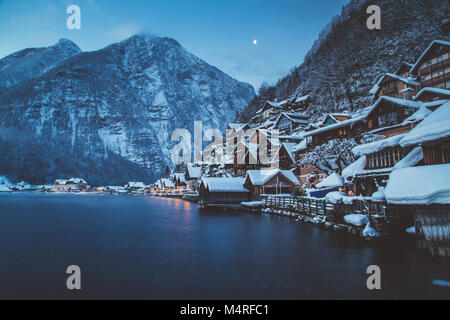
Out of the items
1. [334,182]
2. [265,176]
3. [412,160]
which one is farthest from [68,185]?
[412,160]

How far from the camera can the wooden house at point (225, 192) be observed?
51131 millimetres

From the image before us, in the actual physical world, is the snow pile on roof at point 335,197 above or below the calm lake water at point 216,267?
above

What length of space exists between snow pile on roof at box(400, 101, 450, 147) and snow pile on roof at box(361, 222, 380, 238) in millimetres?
6623

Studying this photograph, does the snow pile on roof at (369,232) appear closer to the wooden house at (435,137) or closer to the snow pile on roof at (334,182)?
the wooden house at (435,137)

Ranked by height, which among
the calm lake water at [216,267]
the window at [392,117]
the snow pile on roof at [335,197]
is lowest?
the calm lake water at [216,267]

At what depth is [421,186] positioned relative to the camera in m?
14.6

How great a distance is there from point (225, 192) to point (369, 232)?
3491 centimetres

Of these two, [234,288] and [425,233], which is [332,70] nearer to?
[425,233]

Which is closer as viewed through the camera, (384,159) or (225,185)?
A: (384,159)

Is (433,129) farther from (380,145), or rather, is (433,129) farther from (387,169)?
(387,169)

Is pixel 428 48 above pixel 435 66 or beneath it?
above

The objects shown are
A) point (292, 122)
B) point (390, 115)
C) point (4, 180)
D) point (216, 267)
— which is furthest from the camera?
point (4, 180)

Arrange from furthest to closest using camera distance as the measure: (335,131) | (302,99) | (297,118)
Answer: (302,99) < (297,118) < (335,131)

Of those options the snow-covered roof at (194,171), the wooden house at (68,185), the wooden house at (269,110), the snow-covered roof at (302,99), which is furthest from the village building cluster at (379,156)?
the wooden house at (68,185)
